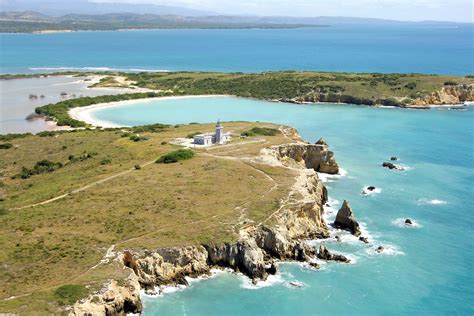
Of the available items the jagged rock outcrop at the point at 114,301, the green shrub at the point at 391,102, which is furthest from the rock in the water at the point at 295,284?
the green shrub at the point at 391,102

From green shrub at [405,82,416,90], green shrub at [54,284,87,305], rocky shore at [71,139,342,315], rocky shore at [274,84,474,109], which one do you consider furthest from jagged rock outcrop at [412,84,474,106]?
green shrub at [54,284,87,305]

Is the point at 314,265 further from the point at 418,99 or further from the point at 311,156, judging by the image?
the point at 418,99

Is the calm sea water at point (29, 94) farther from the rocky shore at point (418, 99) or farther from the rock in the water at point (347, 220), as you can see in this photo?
the rock in the water at point (347, 220)

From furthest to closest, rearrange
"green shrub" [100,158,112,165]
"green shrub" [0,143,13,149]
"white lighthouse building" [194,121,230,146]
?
"green shrub" [0,143,13,149], "white lighthouse building" [194,121,230,146], "green shrub" [100,158,112,165]

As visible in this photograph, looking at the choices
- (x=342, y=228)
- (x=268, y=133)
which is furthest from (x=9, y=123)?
(x=342, y=228)

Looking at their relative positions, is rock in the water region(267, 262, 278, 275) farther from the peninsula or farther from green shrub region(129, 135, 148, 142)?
green shrub region(129, 135, 148, 142)
